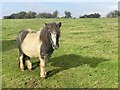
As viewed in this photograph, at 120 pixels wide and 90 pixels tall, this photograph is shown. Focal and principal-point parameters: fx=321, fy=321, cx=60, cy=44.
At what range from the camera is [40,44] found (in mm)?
15922

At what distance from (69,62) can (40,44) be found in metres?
3.58

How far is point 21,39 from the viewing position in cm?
1770

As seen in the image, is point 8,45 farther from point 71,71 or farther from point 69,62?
point 71,71

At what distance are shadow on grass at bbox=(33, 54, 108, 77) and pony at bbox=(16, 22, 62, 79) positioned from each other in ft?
2.55

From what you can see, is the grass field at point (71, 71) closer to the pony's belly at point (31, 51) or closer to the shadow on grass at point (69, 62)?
the shadow on grass at point (69, 62)

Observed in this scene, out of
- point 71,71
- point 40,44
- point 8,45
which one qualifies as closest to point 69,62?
point 71,71

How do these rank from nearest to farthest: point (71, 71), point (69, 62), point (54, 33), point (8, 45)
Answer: point (54, 33)
point (71, 71)
point (69, 62)
point (8, 45)

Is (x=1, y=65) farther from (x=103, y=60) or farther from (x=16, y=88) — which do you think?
(x=103, y=60)

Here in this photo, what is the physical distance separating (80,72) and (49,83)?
2.10 metres

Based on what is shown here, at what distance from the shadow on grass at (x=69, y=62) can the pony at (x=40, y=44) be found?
78 cm

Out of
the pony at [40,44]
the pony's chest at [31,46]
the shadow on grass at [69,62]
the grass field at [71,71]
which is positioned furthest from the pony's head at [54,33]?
the shadow on grass at [69,62]

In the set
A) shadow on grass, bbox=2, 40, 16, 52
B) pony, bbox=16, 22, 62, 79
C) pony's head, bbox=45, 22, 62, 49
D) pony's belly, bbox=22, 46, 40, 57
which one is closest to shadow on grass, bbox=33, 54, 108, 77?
pony, bbox=16, 22, 62, 79

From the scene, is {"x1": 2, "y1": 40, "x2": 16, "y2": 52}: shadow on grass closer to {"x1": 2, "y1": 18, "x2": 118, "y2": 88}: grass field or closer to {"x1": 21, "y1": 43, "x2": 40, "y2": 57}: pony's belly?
{"x1": 2, "y1": 18, "x2": 118, "y2": 88}: grass field

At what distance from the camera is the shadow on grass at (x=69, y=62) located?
17.8m
